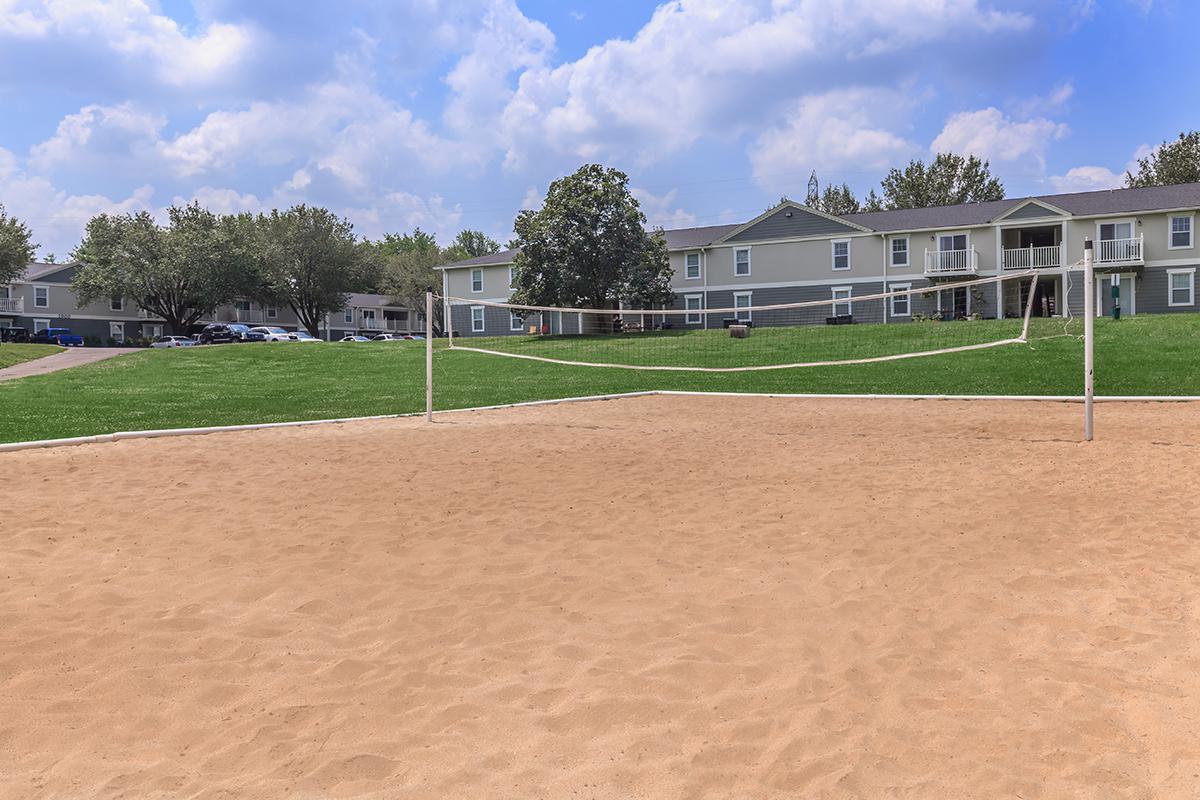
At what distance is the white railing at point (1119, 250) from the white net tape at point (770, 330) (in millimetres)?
3351

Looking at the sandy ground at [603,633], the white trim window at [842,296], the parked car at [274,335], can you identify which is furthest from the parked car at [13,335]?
the sandy ground at [603,633]

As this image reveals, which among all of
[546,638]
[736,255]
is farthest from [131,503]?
[736,255]

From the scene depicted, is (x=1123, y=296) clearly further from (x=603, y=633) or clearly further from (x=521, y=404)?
(x=603, y=633)

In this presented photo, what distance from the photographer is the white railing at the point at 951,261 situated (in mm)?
38828

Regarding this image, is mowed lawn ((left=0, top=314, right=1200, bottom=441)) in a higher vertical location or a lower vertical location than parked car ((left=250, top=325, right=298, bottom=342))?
lower

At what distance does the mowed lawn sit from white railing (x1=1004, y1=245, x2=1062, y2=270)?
8.75 meters

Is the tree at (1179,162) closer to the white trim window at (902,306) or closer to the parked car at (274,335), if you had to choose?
the white trim window at (902,306)

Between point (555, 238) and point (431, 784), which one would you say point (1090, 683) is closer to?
point (431, 784)

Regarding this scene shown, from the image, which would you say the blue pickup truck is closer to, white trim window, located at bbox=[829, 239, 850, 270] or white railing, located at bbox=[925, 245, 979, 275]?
white trim window, located at bbox=[829, 239, 850, 270]

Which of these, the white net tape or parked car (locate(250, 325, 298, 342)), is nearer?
the white net tape

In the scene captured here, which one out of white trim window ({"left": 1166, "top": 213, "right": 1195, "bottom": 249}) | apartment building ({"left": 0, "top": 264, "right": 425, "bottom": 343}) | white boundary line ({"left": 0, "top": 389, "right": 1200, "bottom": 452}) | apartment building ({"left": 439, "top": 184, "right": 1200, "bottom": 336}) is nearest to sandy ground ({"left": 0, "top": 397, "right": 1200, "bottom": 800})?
white boundary line ({"left": 0, "top": 389, "right": 1200, "bottom": 452})

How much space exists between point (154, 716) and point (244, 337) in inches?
2148

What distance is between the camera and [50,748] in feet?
10.5

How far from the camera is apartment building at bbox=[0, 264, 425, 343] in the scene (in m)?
61.3
